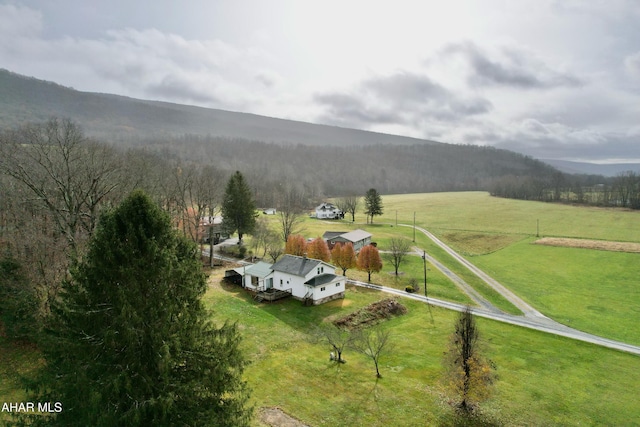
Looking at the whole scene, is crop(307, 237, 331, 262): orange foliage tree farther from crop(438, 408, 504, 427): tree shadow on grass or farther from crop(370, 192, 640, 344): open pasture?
crop(438, 408, 504, 427): tree shadow on grass

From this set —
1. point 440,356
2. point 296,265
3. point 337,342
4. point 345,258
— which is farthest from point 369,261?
point 337,342

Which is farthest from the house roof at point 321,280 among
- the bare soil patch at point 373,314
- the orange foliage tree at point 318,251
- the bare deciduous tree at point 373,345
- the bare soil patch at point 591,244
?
the bare soil patch at point 591,244

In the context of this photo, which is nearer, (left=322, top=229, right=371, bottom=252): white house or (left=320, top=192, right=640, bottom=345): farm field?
(left=320, top=192, right=640, bottom=345): farm field

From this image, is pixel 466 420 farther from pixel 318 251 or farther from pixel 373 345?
pixel 318 251

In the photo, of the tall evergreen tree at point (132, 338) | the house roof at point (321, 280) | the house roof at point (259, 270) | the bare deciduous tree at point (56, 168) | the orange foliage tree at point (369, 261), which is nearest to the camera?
the tall evergreen tree at point (132, 338)

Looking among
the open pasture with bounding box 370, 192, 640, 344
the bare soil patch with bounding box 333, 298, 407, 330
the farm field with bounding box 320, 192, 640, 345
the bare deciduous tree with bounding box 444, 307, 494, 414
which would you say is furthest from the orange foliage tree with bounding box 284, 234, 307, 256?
the bare deciduous tree with bounding box 444, 307, 494, 414

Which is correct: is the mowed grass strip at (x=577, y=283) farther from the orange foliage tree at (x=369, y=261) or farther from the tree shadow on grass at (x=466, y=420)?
the tree shadow on grass at (x=466, y=420)
